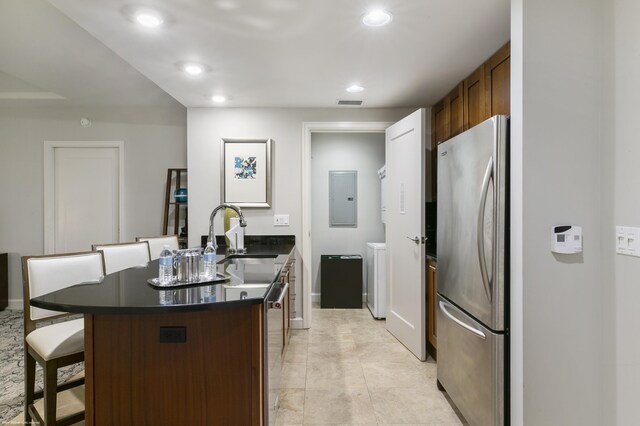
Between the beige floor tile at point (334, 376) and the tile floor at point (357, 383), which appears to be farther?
the beige floor tile at point (334, 376)

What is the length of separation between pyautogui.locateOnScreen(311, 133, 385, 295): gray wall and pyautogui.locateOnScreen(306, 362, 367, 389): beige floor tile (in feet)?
6.25

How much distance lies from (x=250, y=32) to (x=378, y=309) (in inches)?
120

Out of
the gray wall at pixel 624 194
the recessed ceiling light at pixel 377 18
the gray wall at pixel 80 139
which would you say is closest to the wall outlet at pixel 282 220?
the gray wall at pixel 80 139

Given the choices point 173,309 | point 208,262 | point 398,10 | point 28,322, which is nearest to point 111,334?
point 173,309

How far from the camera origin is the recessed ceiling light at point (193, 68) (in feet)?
7.93

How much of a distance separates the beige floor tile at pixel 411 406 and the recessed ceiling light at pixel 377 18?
227 centimetres

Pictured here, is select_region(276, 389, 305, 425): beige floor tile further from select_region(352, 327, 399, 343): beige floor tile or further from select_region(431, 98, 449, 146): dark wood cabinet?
select_region(431, 98, 449, 146): dark wood cabinet

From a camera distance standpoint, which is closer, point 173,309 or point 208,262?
point 173,309

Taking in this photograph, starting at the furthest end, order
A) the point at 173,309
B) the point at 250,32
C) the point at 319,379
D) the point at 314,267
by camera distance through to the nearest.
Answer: the point at 314,267
the point at 319,379
the point at 250,32
the point at 173,309

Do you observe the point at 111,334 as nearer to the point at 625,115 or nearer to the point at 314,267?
the point at 625,115

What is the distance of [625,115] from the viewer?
1370mm

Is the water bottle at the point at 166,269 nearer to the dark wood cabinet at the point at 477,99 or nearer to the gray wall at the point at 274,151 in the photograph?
the gray wall at the point at 274,151

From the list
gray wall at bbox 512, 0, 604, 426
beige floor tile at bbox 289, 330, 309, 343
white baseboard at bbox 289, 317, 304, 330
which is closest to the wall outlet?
white baseboard at bbox 289, 317, 304, 330

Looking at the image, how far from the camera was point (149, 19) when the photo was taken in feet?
5.90
